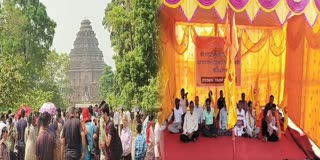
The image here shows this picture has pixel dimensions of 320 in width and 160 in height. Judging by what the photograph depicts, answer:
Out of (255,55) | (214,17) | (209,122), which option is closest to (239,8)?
(214,17)

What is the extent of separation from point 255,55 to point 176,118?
3.53 metres

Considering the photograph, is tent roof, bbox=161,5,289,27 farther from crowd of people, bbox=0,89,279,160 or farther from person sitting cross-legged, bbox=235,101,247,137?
person sitting cross-legged, bbox=235,101,247,137

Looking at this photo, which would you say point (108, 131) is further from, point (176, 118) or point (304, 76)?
point (304, 76)

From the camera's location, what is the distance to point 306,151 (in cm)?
1305

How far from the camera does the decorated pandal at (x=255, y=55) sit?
1285cm

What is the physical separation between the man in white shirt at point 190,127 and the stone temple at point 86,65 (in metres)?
77.8

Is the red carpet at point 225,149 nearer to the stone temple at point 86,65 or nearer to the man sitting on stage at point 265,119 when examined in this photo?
the man sitting on stage at point 265,119

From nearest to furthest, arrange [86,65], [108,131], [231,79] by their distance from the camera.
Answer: [108,131] → [231,79] → [86,65]

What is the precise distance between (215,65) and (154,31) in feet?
38.8

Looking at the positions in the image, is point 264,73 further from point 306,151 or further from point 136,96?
point 136,96

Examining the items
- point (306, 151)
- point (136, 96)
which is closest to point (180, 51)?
point (306, 151)

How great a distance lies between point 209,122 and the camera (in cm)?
1334

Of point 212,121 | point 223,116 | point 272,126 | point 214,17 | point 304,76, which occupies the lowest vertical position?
point 272,126

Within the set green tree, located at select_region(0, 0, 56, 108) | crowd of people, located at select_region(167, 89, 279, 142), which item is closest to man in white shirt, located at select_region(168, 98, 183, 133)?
crowd of people, located at select_region(167, 89, 279, 142)
